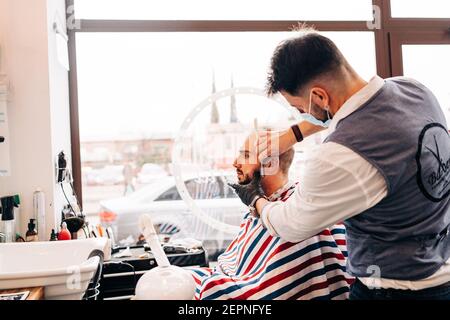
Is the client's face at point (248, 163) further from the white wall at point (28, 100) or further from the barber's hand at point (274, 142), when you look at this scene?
the white wall at point (28, 100)

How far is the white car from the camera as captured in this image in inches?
86.8

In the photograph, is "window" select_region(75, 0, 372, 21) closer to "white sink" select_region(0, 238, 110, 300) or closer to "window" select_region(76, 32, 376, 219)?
"window" select_region(76, 32, 376, 219)

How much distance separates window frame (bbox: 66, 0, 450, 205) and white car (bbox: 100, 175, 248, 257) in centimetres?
26

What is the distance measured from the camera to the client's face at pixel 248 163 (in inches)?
56.7

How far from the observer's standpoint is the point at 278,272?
134 centimetres

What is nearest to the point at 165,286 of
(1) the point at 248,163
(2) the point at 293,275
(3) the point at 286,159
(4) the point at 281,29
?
(2) the point at 293,275

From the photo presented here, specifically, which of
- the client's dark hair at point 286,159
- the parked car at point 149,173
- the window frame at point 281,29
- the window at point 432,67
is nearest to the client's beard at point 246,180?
the client's dark hair at point 286,159

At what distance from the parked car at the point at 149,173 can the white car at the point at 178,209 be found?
34 millimetres

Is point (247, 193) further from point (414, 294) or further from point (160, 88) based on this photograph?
point (160, 88)

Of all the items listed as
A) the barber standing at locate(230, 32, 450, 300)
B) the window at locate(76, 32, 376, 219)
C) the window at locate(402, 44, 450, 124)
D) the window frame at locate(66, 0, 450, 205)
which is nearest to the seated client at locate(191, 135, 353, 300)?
the barber standing at locate(230, 32, 450, 300)

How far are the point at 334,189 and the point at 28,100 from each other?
147cm
